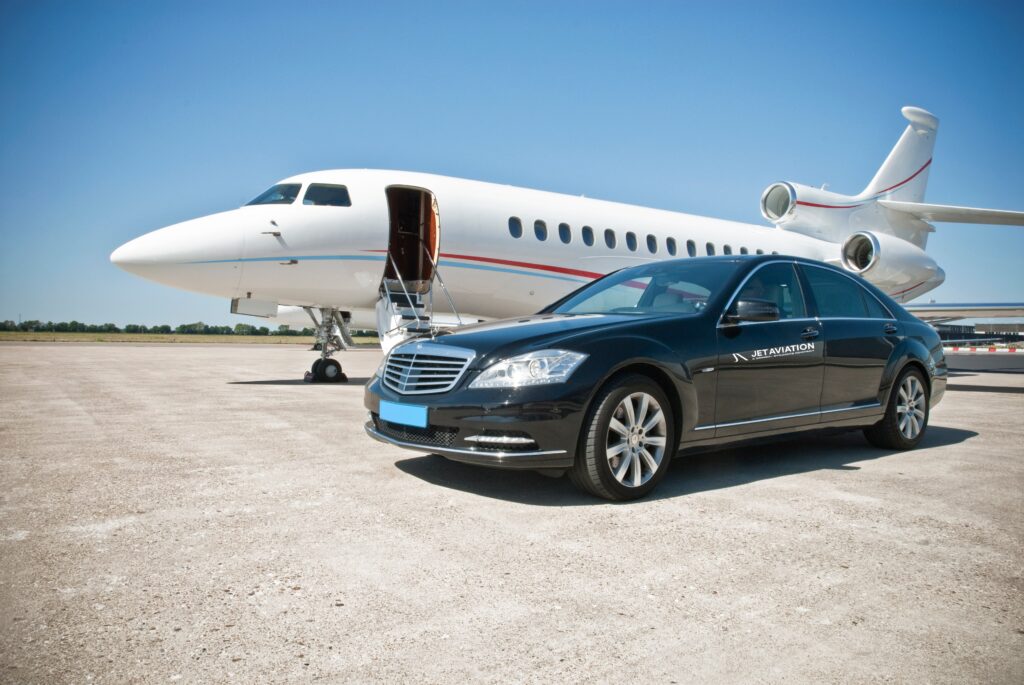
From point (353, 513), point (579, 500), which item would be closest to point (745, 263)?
point (579, 500)

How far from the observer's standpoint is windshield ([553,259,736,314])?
4.96m

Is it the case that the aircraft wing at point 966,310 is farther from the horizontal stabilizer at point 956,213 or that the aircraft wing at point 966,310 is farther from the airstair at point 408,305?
the airstair at point 408,305

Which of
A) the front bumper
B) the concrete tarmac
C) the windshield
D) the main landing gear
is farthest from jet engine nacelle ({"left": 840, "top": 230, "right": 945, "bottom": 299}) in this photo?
the front bumper

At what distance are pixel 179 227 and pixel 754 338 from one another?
8.49 m

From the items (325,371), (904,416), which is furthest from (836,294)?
(325,371)

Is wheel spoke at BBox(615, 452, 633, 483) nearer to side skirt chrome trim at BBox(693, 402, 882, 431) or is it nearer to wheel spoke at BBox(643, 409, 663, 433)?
wheel spoke at BBox(643, 409, 663, 433)

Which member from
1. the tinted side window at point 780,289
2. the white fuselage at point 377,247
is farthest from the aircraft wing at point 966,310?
the tinted side window at point 780,289

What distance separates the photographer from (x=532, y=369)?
13.0 ft

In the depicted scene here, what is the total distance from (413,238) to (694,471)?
26.6ft

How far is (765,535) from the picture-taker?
11.1 feet

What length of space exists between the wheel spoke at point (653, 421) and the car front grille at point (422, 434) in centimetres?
109

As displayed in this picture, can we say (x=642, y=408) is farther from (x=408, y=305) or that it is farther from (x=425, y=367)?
(x=408, y=305)

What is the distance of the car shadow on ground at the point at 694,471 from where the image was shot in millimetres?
4219

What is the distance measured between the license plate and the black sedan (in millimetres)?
10
